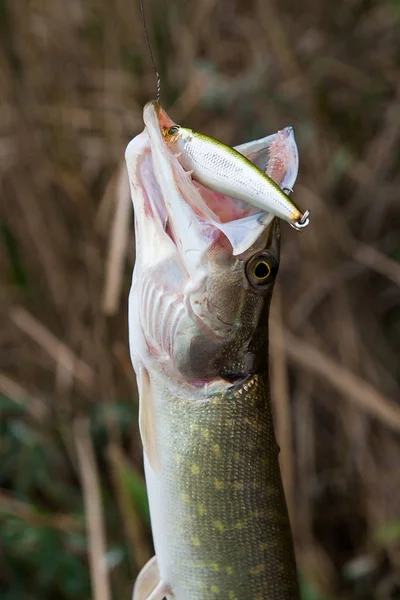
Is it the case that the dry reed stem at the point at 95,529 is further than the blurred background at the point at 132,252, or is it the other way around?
the blurred background at the point at 132,252

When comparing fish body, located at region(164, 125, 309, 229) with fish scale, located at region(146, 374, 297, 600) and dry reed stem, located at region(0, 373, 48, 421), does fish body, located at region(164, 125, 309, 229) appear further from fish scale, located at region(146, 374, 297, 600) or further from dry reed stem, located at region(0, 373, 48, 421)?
dry reed stem, located at region(0, 373, 48, 421)

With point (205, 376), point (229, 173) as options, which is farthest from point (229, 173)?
point (205, 376)

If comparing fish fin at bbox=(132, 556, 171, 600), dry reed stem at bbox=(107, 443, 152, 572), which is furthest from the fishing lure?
dry reed stem at bbox=(107, 443, 152, 572)

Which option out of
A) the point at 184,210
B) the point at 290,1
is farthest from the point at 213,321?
the point at 290,1

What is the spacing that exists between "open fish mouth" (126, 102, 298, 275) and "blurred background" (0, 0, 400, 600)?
34.4 inches

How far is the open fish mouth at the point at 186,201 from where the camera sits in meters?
0.75

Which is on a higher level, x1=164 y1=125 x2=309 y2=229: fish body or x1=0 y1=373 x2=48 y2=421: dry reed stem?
x1=164 y1=125 x2=309 y2=229: fish body

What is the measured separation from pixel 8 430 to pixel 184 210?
1.20 m

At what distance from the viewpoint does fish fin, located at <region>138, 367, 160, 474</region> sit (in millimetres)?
848

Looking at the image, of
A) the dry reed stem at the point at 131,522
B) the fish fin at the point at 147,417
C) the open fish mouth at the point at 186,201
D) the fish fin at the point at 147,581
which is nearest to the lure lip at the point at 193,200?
the open fish mouth at the point at 186,201

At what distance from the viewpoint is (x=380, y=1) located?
2.17 m

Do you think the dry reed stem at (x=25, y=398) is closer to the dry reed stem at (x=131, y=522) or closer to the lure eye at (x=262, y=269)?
the dry reed stem at (x=131, y=522)

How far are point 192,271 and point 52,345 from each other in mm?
1190

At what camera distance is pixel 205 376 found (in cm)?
84
